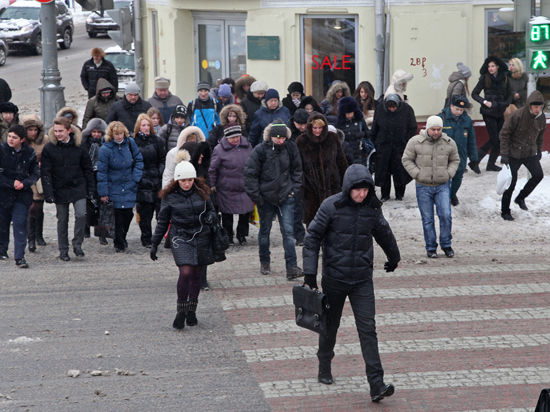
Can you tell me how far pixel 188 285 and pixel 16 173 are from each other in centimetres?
391

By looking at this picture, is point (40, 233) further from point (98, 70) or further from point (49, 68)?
point (98, 70)

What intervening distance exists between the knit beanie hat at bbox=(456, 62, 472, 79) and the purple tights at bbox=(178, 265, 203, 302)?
865 cm

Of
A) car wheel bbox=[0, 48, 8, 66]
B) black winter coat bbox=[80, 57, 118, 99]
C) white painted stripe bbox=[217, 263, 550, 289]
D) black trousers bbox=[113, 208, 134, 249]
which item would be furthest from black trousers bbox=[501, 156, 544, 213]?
car wheel bbox=[0, 48, 8, 66]

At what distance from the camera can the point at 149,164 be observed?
14.7m

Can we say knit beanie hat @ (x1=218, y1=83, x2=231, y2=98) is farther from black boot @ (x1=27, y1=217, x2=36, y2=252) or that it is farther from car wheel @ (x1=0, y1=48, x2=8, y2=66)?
car wheel @ (x1=0, y1=48, x2=8, y2=66)

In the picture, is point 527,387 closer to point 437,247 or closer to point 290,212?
point 290,212

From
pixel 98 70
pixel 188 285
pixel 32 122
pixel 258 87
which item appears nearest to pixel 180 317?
pixel 188 285

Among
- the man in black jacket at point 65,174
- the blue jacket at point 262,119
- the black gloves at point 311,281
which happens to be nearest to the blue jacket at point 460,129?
the blue jacket at point 262,119

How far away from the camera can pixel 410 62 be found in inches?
747

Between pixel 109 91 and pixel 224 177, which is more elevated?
pixel 109 91

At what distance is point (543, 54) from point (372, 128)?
306 centimetres

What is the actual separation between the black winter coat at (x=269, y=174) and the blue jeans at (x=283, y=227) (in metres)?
0.12

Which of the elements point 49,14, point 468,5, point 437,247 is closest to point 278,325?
point 437,247

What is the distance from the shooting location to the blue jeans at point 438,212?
1387 cm
